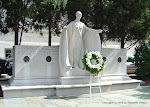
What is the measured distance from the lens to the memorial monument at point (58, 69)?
25.8 feet

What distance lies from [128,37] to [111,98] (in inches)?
263

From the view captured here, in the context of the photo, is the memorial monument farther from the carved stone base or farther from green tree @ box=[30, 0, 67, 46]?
green tree @ box=[30, 0, 67, 46]

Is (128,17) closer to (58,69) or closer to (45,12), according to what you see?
(45,12)

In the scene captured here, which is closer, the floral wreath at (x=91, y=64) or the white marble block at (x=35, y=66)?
the floral wreath at (x=91, y=64)

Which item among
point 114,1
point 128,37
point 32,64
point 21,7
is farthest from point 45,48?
point 128,37

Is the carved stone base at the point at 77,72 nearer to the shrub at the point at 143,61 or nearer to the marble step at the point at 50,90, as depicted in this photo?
the marble step at the point at 50,90

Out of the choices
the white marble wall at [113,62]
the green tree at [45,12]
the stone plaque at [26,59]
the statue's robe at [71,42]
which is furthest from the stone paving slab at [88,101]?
the green tree at [45,12]

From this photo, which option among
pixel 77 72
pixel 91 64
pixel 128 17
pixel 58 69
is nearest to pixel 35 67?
pixel 58 69

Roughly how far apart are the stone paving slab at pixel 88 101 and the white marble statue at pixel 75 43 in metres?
1.38

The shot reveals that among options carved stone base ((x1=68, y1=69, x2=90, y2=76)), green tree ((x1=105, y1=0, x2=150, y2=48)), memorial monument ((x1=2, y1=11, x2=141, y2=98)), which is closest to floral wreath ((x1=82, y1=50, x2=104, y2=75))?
memorial monument ((x1=2, y1=11, x2=141, y2=98))

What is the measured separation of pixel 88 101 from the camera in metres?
7.11

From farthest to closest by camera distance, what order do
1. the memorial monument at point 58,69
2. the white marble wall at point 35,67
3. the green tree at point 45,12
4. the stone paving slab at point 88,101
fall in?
the green tree at point 45,12 → the white marble wall at point 35,67 → the memorial monument at point 58,69 → the stone paving slab at point 88,101

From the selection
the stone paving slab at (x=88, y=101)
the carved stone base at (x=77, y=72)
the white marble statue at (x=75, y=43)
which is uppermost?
the white marble statue at (x=75, y=43)

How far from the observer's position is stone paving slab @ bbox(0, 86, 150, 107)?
659 centimetres
